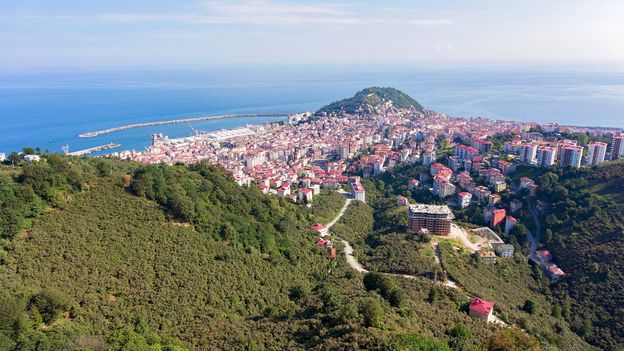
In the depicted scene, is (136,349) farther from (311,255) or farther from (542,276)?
(542,276)

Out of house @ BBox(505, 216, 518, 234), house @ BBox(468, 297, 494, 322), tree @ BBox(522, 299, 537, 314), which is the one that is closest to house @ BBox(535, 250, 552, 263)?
house @ BBox(505, 216, 518, 234)

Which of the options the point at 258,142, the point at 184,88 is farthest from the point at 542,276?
the point at 184,88

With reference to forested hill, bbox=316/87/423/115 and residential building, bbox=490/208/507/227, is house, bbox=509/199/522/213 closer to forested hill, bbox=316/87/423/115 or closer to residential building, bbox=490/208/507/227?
residential building, bbox=490/208/507/227

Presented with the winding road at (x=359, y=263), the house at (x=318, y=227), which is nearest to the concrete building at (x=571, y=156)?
the winding road at (x=359, y=263)

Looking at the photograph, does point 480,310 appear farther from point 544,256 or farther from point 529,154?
point 529,154

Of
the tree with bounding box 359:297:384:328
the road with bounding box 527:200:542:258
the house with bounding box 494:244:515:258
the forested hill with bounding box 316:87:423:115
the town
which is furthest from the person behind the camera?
the forested hill with bounding box 316:87:423:115

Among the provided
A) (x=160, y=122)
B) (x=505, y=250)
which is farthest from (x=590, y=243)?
(x=160, y=122)
